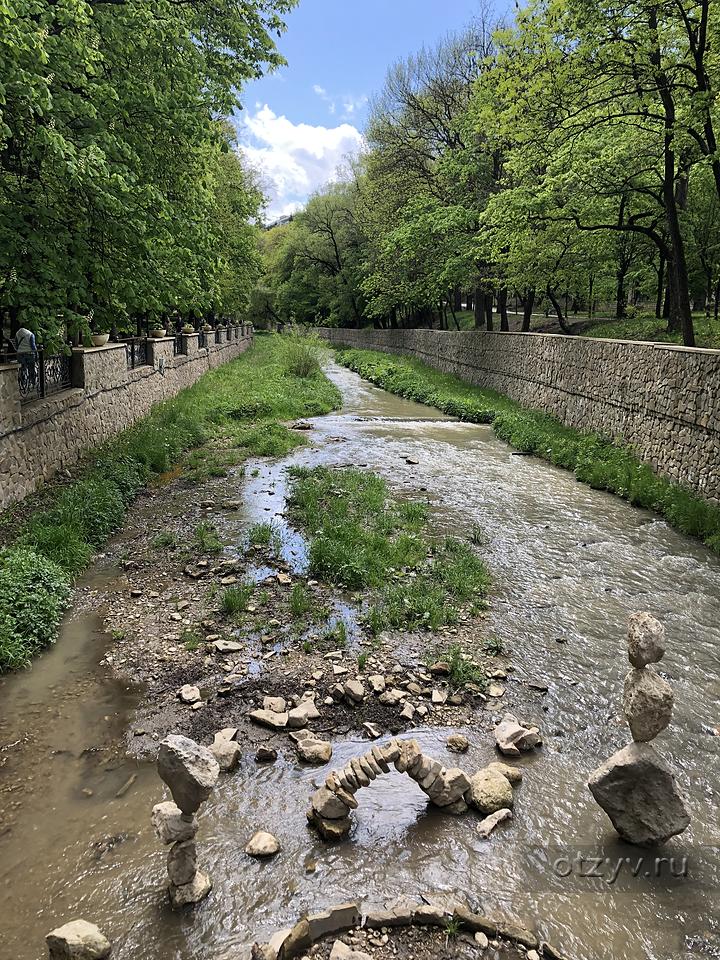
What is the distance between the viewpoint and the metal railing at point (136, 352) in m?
16.7

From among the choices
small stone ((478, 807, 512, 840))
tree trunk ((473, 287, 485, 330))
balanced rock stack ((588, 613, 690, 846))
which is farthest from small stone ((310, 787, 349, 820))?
tree trunk ((473, 287, 485, 330))

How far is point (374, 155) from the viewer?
30.5 meters

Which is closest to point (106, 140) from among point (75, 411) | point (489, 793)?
point (75, 411)

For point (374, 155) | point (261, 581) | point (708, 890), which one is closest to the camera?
point (708, 890)

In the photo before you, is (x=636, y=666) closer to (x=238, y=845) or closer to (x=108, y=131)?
(x=238, y=845)

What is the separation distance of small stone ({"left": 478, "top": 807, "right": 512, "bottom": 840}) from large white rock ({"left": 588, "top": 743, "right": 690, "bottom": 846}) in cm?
67

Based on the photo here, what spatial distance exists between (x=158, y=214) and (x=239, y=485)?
526 cm

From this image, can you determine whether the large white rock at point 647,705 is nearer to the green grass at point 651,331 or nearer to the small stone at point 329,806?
the small stone at point 329,806

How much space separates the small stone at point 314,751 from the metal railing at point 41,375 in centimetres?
805

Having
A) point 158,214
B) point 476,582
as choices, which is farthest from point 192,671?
point 158,214

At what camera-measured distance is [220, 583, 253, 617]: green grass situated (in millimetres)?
6883

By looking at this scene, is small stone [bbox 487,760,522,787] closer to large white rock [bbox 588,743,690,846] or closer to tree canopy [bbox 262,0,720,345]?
large white rock [bbox 588,743,690,846]

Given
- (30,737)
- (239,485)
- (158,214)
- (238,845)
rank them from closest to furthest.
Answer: (238,845)
(30,737)
(158,214)
(239,485)

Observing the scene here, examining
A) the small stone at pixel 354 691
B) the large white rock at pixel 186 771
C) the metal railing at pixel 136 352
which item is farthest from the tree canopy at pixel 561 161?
the large white rock at pixel 186 771
